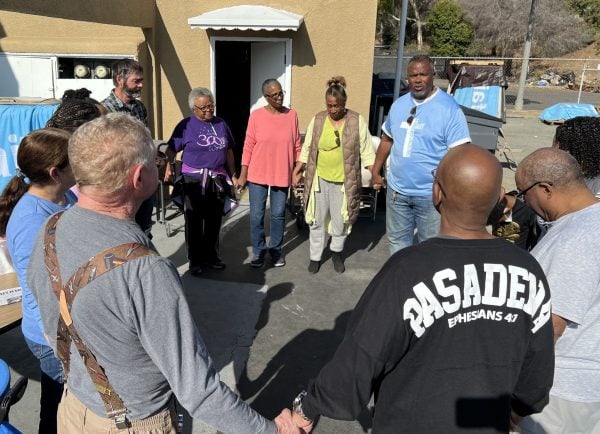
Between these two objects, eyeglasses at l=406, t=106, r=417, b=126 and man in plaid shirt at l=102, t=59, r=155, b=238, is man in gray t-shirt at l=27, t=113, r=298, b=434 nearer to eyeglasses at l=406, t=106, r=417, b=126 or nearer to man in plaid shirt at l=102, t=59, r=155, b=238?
man in plaid shirt at l=102, t=59, r=155, b=238

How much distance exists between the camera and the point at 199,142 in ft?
15.5

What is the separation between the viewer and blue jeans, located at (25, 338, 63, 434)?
2.32 meters

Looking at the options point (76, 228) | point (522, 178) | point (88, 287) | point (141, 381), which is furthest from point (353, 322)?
point (522, 178)

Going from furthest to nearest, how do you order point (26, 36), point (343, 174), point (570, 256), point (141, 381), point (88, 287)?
point (26, 36), point (343, 174), point (570, 256), point (141, 381), point (88, 287)

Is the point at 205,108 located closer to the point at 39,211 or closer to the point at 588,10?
the point at 39,211

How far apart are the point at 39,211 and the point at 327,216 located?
3298 millimetres

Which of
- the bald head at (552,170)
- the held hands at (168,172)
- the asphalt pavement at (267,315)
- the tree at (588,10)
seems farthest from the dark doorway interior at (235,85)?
the tree at (588,10)

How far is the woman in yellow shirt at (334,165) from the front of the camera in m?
4.86

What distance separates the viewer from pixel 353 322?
163 centimetres

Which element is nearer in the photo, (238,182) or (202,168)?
(202,168)

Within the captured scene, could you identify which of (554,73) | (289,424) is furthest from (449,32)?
(289,424)

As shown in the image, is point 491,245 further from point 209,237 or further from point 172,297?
point 209,237

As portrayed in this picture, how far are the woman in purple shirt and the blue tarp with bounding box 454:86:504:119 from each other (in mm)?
7818

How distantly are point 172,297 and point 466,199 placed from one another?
946 mm
